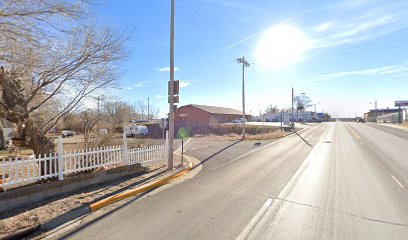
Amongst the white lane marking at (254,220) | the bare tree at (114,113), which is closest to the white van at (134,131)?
the bare tree at (114,113)

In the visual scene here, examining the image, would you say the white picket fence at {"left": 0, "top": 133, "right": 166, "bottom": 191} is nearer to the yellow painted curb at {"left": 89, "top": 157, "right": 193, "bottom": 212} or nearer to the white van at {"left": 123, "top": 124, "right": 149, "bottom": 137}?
the yellow painted curb at {"left": 89, "top": 157, "right": 193, "bottom": 212}

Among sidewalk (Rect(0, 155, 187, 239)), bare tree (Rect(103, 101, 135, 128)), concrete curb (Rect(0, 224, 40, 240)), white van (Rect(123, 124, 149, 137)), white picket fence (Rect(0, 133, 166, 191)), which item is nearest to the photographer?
concrete curb (Rect(0, 224, 40, 240))

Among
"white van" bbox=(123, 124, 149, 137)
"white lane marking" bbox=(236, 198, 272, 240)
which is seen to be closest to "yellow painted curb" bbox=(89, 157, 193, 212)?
"white lane marking" bbox=(236, 198, 272, 240)

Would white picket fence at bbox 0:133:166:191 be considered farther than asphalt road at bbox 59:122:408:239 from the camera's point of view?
Yes

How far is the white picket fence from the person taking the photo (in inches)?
250

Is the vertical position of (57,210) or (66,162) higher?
(66,162)

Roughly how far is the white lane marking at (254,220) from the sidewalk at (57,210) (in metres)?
3.55

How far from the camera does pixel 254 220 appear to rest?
5152mm

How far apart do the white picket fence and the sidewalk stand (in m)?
0.79

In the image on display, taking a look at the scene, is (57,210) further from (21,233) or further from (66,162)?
(66,162)

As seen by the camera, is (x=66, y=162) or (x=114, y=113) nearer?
(x=66, y=162)

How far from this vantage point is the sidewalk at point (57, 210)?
198 inches

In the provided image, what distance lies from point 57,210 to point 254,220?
14.0ft

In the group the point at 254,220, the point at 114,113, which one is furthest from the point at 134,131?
the point at 254,220
